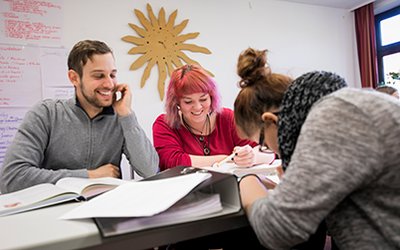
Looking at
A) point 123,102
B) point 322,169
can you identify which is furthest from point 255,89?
point 123,102

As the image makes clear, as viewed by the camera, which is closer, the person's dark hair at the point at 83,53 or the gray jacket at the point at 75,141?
the gray jacket at the point at 75,141

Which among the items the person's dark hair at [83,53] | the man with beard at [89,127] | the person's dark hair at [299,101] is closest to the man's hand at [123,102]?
the man with beard at [89,127]

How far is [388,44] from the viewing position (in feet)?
13.3

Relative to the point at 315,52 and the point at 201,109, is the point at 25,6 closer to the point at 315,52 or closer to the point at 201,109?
the point at 201,109

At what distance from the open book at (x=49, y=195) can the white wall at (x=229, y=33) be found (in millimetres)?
1840

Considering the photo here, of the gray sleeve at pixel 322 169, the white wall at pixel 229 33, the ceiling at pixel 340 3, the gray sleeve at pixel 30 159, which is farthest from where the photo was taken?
the ceiling at pixel 340 3

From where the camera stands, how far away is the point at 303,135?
530 mm

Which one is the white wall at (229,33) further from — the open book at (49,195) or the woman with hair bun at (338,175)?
the woman with hair bun at (338,175)

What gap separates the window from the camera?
397 cm

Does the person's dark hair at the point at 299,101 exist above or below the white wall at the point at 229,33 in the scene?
below

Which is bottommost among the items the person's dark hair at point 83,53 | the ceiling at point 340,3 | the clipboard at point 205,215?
the clipboard at point 205,215

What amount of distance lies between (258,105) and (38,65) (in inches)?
98.6

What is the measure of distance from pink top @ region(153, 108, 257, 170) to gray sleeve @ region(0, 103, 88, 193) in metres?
0.52

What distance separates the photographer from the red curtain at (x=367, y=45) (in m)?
4.03
